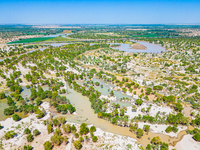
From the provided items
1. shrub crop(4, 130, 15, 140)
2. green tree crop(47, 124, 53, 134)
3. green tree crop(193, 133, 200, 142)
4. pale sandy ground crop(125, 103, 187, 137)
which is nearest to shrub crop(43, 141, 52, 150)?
green tree crop(47, 124, 53, 134)

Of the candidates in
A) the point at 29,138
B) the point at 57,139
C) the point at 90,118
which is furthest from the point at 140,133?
the point at 29,138

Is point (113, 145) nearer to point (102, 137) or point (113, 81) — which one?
point (102, 137)

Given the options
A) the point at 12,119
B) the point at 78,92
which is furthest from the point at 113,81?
the point at 12,119

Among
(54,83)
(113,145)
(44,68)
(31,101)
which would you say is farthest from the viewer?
(44,68)

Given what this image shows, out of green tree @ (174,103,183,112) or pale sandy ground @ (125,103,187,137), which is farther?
green tree @ (174,103,183,112)

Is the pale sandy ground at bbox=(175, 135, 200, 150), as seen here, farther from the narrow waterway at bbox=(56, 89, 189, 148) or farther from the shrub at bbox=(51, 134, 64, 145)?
the shrub at bbox=(51, 134, 64, 145)

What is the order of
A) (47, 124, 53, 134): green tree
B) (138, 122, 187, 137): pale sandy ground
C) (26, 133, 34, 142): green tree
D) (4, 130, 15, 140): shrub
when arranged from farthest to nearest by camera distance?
1. (138, 122, 187, 137): pale sandy ground
2. (47, 124, 53, 134): green tree
3. (4, 130, 15, 140): shrub
4. (26, 133, 34, 142): green tree

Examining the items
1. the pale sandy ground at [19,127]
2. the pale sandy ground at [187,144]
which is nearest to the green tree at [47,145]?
the pale sandy ground at [19,127]

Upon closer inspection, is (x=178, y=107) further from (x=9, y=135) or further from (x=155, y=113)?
(x=9, y=135)
